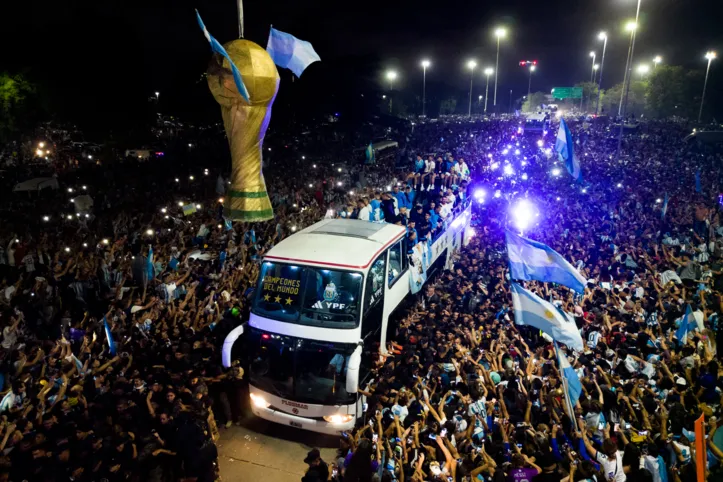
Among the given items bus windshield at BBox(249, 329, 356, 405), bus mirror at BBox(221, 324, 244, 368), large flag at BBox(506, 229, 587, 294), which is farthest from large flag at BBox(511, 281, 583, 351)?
bus mirror at BBox(221, 324, 244, 368)

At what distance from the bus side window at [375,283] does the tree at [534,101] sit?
104 m

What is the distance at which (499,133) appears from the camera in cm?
3881

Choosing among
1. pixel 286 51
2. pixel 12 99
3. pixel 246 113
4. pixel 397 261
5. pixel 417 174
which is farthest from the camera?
pixel 12 99

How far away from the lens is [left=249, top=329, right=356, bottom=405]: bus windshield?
266 inches

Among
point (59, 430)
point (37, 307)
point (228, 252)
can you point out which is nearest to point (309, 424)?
point (59, 430)

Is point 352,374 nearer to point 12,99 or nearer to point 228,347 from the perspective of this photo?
point 228,347

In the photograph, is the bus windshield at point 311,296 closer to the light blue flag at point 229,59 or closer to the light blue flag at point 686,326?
the light blue flag at point 229,59

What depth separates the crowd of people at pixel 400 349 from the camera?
5305 mm

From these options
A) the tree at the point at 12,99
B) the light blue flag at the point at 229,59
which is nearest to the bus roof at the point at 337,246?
the light blue flag at the point at 229,59

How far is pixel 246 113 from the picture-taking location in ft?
17.7

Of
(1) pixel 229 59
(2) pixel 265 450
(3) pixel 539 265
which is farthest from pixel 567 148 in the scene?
(1) pixel 229 59

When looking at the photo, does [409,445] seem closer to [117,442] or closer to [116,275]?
[117,442]

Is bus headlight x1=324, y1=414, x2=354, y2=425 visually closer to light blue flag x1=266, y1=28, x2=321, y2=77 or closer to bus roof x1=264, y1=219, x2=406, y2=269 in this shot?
bus roof x1=264, y1=219, x2=406, y2=269

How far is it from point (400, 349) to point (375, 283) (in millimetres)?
1341
